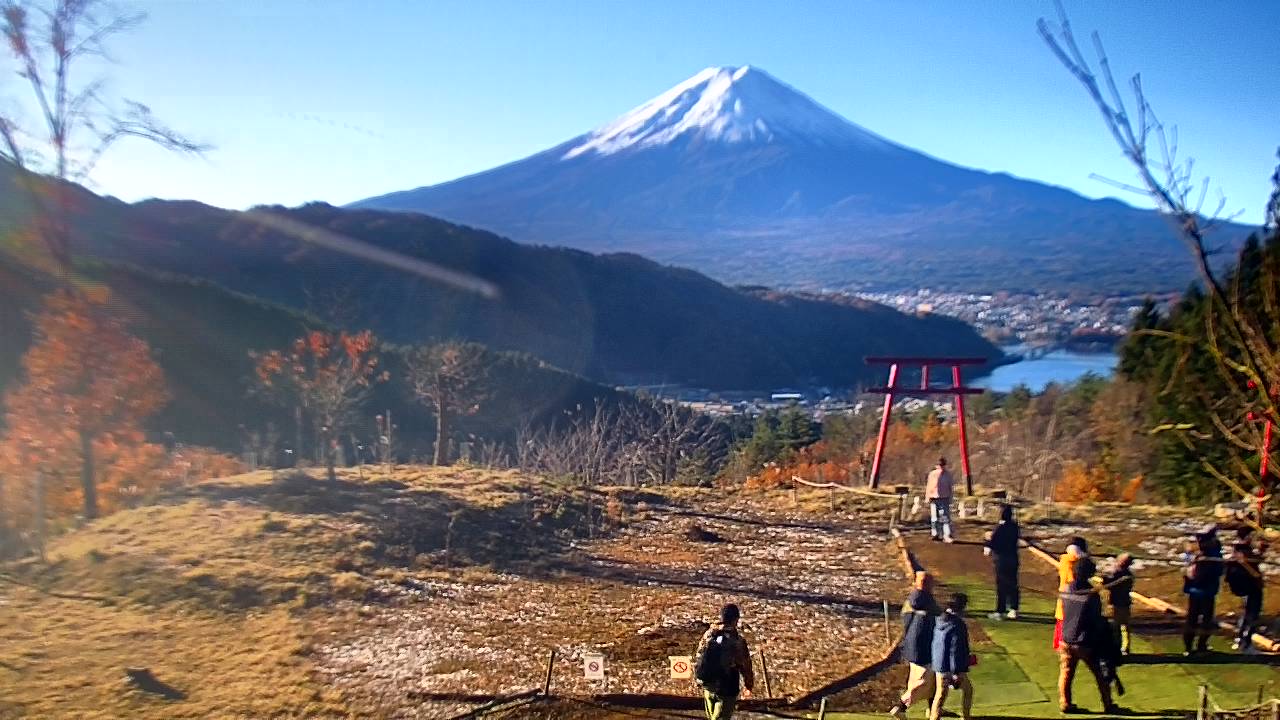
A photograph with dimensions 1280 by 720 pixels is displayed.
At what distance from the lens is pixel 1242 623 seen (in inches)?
260

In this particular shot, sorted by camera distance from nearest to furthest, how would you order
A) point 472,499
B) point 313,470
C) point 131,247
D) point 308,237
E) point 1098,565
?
point 1098,565
point 472,499
point 313,470
point 131,247
point 308,237

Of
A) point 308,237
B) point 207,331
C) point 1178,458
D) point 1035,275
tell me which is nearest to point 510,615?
point 1178,458

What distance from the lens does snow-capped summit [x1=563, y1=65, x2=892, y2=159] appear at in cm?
12925

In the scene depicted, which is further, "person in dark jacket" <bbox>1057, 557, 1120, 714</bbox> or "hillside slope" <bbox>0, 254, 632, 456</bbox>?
"hillside slope" <bbox>0, 254, 632, 456</bbox>

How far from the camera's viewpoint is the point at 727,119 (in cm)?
13075

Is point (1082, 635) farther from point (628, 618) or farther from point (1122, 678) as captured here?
point (628, 618)

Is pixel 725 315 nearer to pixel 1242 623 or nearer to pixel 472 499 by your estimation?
pixel 472 499

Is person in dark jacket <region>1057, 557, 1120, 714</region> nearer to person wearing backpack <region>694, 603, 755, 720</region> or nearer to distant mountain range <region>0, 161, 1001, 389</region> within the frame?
person wearing backpack <region>694, 603, 755, 720</region>

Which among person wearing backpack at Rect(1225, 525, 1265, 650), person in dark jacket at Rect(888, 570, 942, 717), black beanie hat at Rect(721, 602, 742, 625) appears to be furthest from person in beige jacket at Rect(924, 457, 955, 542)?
black beanie hat at Rect(721, 602, 742, 625)

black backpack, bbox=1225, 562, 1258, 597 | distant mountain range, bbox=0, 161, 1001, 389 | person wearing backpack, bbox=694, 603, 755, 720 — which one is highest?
distant mountain range, bbox=0, 161, 1001, 389

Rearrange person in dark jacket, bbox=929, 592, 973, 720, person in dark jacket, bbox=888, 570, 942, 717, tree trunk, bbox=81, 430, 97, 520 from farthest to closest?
1. tree trunk, bbox=81, 430, 97, 520
2. person in dark jacket, bbox=888, 570, 942, 717
3. person in dark jacket, bbox=929, 592, 973, 720

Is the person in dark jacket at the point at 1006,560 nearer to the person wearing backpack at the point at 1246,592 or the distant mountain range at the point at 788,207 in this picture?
the person wearing backpack at the point at 1246,592

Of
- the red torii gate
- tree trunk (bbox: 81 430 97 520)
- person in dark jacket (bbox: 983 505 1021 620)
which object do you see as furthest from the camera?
the red torii gate

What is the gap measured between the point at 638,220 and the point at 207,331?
7980 centimetres
